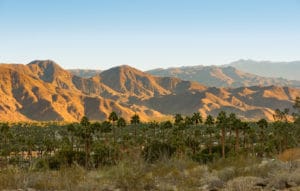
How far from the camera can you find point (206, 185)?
528 inches

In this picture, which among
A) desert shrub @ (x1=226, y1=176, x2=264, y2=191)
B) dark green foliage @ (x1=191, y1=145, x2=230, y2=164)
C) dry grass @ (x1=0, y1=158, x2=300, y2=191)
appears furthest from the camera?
dark green foliage @ (x1=191, y1=145, x2=230, y2=164)

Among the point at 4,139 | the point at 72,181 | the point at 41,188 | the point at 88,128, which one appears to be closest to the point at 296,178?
the point at 72,181

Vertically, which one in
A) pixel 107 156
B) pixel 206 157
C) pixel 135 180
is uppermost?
pixel 135 180

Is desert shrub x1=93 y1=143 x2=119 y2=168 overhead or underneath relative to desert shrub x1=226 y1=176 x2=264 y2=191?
underneath

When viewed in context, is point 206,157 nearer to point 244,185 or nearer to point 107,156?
point 107,156

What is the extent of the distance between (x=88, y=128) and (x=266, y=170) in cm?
7742

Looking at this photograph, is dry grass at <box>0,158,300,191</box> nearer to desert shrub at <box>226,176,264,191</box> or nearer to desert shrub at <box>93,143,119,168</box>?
desert shrub at <box>226,176,264,191</box>

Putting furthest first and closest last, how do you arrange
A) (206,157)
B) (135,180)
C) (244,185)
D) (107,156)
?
(206,157)
(107,156)
(135,180)
(244,185)

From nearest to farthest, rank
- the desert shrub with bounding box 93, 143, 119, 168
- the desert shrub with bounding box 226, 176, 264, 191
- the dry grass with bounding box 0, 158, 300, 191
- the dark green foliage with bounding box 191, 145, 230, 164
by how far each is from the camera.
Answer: the desert shrub with bounding box 226, 176, 264, 191, the dry grass with bounding box 0, 158, 300, 191, the desert shrub with bounding box 93, 143, 119, 168, the dark green foliage with bounding box 191, 145, 230, 164

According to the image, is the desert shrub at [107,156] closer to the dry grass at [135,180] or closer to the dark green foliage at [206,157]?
the dry grass at [135,180]

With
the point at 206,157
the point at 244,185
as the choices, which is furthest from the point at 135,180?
the point at 206,157

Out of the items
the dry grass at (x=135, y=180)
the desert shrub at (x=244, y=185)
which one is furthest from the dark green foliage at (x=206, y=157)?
the desert shrub at (x=244, y=185)

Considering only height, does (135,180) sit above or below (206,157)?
above

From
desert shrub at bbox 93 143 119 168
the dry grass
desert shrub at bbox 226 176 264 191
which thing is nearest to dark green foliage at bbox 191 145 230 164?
desert shrub at bbox 93 143 119 168
